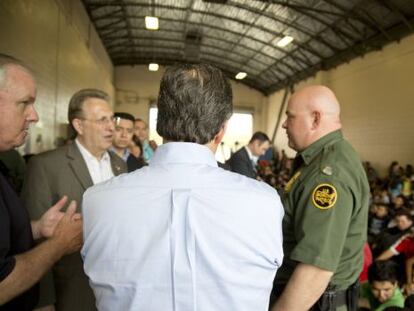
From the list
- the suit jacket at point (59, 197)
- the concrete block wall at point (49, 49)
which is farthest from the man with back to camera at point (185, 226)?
the concrete block wall at point (49, 49)

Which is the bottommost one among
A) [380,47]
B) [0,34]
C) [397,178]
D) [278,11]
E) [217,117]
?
[397,178]

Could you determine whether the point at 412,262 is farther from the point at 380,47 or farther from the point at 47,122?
the point at 380,47

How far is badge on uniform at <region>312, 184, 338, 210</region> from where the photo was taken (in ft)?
5.07

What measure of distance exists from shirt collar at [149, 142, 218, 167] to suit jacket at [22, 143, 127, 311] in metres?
1.31

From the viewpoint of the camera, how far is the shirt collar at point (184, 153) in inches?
40.6

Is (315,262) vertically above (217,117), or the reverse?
(217,117)

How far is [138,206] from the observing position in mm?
1000

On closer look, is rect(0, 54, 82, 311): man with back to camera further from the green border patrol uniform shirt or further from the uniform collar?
the uniform collar

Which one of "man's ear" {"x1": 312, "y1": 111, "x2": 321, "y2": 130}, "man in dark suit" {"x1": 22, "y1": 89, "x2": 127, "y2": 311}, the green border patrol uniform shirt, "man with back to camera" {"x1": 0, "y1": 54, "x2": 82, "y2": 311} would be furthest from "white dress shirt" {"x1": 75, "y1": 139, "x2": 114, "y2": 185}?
"man's ear" {"x1": 312, "y1": 111, "x2": 321, "y2": 130}

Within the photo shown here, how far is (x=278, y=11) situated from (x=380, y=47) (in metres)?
3.25

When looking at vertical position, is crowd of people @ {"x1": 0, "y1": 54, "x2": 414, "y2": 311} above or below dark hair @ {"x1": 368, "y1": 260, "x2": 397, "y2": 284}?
above

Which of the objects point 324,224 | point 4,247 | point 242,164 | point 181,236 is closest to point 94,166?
point 4,247

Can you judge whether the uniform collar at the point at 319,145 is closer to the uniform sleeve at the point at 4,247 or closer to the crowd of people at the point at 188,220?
the crowd of people at the point at 188,220

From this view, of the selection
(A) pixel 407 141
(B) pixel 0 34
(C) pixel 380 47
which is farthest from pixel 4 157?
(C) pixel 380 47
